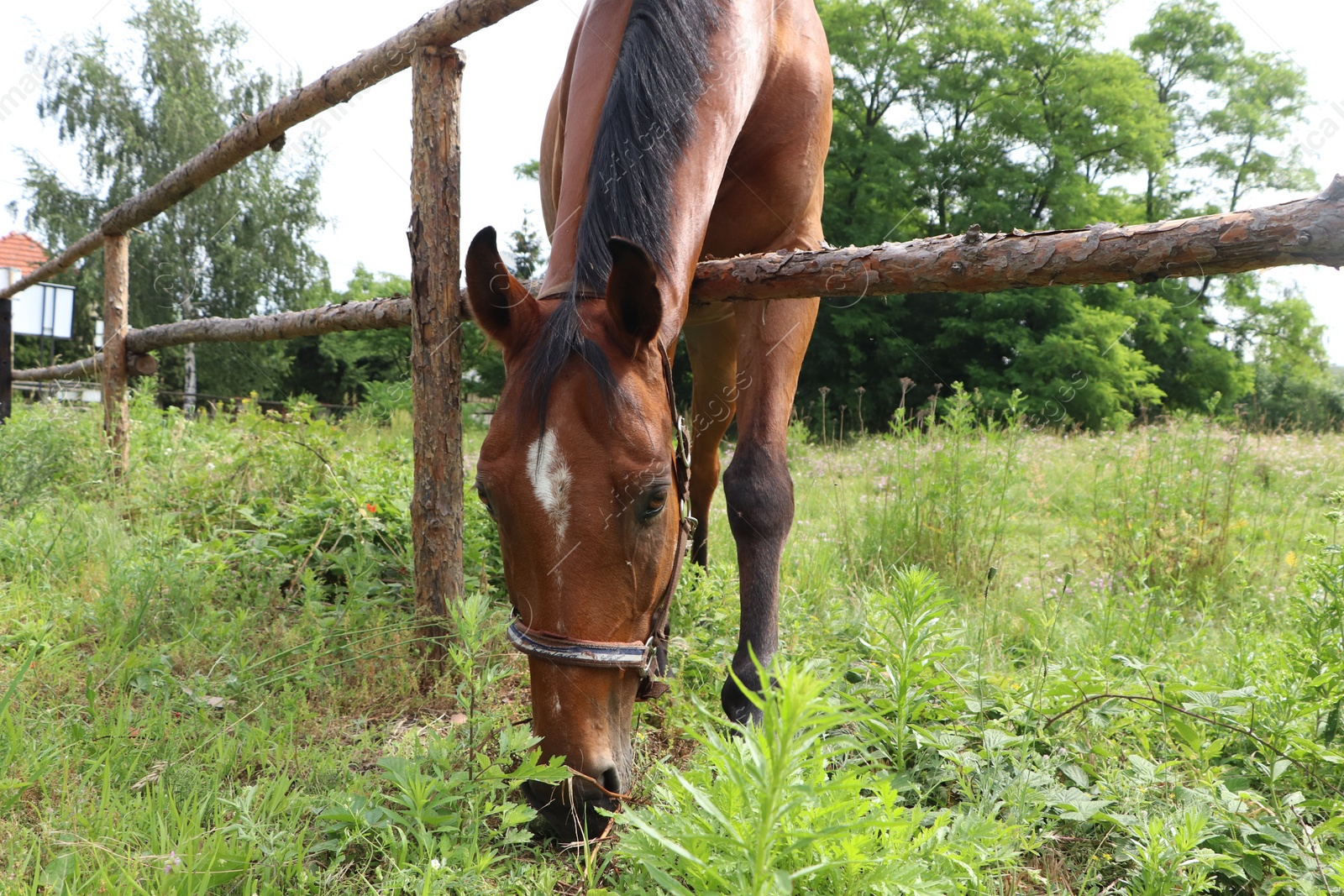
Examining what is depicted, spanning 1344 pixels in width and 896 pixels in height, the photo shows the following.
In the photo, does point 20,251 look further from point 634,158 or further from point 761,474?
point 761,474

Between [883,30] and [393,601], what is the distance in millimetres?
25239

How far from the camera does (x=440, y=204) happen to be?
112 inches

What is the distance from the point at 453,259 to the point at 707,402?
158 cm

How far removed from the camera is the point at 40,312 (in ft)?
24.7

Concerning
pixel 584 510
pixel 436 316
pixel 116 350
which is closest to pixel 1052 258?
pixel 584 510

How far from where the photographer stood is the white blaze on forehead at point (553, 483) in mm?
1562

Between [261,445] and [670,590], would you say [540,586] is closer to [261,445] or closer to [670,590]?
[670,590]

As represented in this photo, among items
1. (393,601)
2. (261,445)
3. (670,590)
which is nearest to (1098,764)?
(670,590)

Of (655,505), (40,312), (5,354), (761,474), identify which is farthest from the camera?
(40,312)

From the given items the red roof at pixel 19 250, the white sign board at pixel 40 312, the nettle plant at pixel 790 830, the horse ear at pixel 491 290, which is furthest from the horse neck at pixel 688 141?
the red roof at pixel 19 250

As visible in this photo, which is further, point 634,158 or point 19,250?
point 19,250

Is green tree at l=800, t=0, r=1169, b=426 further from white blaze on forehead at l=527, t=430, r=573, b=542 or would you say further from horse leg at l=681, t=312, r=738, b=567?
white blaze on forehead at l=527, t=430, r=573, b=542

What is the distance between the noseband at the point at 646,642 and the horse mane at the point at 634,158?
0.83 ft

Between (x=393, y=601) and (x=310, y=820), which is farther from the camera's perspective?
(x=393, y=601)
